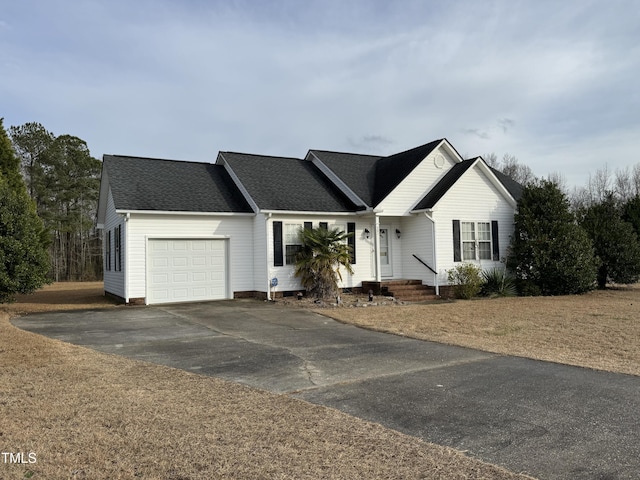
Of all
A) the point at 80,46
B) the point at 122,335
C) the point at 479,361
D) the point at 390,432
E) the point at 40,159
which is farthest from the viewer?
the point at 40,159

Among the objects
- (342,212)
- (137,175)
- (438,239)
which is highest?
(137,175)

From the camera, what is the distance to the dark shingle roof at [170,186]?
1606cm

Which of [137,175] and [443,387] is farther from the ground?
[137,175]

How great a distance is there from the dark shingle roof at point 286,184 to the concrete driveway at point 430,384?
692 cm

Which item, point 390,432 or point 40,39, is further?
point 40,39

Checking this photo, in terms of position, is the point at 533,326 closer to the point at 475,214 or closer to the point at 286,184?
the point at 475,214

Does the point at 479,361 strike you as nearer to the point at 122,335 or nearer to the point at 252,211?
the point at 122,335

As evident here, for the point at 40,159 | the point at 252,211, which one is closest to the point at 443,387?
the point at 252,211

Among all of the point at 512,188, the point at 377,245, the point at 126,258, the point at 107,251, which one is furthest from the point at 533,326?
the point at 107,251

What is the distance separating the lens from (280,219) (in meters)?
17.2

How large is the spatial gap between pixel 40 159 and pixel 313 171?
23.4 meters

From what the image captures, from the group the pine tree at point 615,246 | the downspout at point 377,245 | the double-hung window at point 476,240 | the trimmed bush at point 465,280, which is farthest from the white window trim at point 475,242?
the pine tree at point 615,246

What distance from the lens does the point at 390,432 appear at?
449 centimetres

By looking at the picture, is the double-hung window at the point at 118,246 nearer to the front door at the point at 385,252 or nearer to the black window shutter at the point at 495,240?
the front door at the point at 385,252
